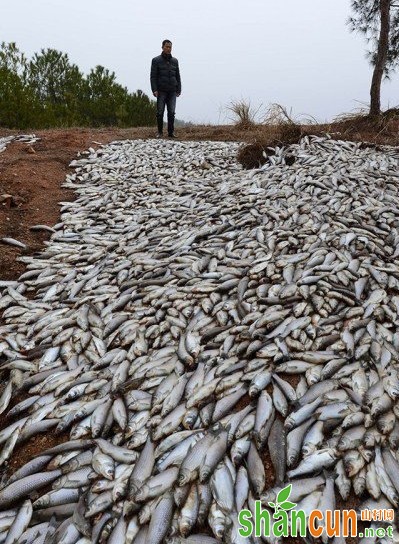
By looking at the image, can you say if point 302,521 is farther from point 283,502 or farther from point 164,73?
point 164,73

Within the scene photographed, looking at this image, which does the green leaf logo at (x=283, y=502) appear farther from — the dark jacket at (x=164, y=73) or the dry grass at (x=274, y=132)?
the dark jacket at (x=164, y=73)

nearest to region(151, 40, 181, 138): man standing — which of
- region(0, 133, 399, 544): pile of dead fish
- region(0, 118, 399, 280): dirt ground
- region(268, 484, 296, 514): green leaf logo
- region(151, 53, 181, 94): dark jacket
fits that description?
region(151, 53, 181, 94): dark jacket

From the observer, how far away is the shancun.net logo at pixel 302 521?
200 cm

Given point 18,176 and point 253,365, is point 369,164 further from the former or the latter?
point 18,176

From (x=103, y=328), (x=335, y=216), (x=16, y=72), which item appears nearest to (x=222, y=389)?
(x=103, y=328)

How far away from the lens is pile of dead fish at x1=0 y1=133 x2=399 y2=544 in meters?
2.16

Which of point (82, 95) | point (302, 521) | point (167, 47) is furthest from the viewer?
point (82, 95)

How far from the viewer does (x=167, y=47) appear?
396 inches

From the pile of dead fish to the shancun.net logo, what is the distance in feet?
0.15

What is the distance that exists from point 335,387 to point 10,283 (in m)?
3.68

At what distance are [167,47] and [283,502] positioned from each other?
10.6m

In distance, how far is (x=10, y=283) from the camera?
456cm

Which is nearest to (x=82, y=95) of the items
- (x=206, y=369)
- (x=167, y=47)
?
(x=167, y=47)

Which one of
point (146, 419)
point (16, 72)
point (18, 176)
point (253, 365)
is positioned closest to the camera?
point (146, 419)
